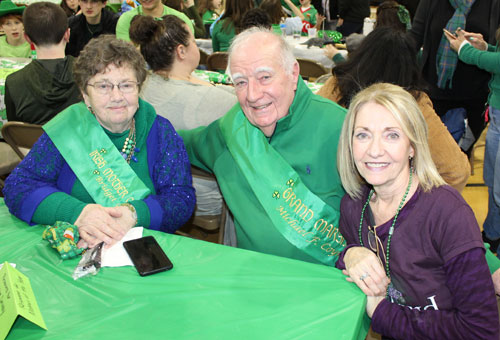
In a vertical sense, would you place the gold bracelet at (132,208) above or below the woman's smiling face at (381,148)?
below

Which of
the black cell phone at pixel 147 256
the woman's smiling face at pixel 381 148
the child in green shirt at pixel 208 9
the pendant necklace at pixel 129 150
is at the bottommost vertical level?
the child in green shirt at pixel 208 9

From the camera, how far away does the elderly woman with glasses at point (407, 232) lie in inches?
48.2

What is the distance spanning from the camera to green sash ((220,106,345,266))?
165 cm

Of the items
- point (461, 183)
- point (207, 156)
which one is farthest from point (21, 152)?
point (461, 183)

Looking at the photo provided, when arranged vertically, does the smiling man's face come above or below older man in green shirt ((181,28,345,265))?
above

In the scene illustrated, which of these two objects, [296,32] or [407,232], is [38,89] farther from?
[296,32]

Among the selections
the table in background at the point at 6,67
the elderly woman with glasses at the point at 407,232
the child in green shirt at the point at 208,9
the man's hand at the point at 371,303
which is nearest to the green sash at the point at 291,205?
the elderly woman with glasses at the point at 407,232

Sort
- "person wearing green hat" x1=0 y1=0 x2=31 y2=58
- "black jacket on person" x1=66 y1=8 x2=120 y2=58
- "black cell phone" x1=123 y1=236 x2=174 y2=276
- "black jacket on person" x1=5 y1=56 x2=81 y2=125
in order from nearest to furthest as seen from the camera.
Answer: "black cell phone" x1=123 y1=236 x2=174 y2=276 → "black jacket on person" x1=5 y1=56 x2=81 y2=125 → "person wearing green hat" x1=0 y1=0 x2=31 y2=58 → "black jacket on person" x1=66 y1=8 x2=120 y2=58

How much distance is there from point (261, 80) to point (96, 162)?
73cm

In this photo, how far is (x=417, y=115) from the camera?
4.56 ft

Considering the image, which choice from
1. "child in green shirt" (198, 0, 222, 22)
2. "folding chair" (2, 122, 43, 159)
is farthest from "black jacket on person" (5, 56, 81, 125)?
"child in green shirt" (198, 0, 222, 22)

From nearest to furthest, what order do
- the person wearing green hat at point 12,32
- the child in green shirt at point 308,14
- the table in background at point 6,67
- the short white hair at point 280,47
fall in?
1. the short white hair at point 280,47
2. the table in background at point 6,67
3. the person wearing green hat at point 12,32
4. the child in green shirt at point 308,14

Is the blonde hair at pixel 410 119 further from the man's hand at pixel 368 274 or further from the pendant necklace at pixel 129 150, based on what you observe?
the pendant necklace at pixel 129 150

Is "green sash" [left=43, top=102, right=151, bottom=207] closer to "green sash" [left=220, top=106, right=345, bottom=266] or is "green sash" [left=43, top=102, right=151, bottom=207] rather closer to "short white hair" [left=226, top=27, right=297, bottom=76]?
"green sash" [left=220, top=106, right=345, bottom=266]
